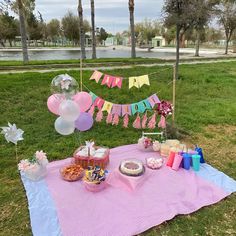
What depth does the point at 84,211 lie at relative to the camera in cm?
336

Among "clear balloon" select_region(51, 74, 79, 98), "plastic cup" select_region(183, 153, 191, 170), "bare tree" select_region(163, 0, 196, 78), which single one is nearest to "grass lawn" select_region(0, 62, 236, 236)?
"plastic cup" select_region(183, 153, 191, 170)

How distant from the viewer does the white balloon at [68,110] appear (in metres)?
3.91

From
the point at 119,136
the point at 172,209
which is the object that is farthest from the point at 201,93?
the point at 172,209

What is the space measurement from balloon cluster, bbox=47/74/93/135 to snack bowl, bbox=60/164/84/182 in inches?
22.2

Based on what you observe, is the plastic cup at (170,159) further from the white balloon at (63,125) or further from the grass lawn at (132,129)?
the white balloon at (63,125)

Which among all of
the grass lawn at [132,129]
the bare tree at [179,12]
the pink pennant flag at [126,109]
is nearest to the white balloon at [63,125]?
the grass lawn at [132,129]

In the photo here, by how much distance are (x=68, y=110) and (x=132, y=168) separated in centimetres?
125

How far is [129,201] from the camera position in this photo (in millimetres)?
3562

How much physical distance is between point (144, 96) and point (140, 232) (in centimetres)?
593

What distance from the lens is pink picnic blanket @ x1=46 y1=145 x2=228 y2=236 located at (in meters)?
3.15

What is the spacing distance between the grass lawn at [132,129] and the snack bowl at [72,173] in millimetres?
620

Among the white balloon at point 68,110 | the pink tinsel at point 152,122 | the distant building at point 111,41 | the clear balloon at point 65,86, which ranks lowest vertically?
the pink tinsel at point 152,122

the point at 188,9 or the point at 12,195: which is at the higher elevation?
the point at 188,9

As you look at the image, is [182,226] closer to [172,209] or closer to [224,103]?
[172,209]
